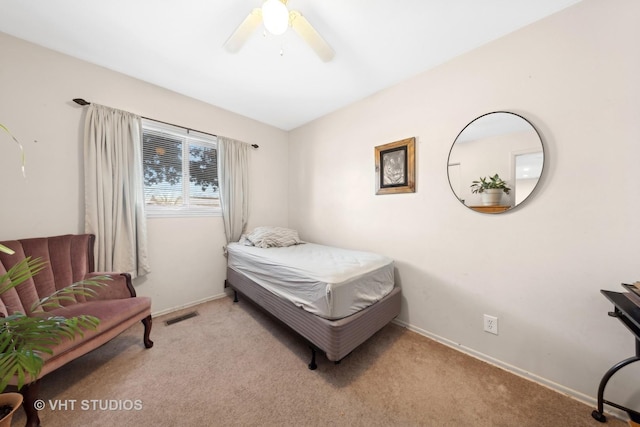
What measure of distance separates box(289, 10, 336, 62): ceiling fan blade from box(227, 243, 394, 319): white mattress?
159 centimetres

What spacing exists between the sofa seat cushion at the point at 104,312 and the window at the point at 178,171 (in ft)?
3.30

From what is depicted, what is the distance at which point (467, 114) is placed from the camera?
178cm

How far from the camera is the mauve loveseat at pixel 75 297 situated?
1.31m

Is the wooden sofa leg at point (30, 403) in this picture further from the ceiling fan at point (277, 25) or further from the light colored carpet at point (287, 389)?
the ceiling fan at point (277, 25)

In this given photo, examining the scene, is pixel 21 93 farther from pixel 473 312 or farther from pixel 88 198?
pixel 473 312

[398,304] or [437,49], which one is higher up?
[437,49]

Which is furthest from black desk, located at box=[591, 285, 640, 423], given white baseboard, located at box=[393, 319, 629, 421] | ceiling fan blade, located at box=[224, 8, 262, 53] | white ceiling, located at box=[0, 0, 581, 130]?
ceiling fan blade, located at box=[224, 8, 262, 53]

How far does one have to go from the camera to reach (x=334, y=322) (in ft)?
4.90

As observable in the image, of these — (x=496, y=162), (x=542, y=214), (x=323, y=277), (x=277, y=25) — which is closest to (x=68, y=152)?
(x=277, y=25)

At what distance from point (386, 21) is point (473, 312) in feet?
7.48

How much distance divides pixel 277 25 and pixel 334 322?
1838 mm

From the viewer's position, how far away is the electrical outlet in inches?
64.9

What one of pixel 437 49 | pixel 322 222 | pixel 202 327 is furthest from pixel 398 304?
pixel 437 49

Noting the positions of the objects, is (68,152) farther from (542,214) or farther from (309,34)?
(542,214)
